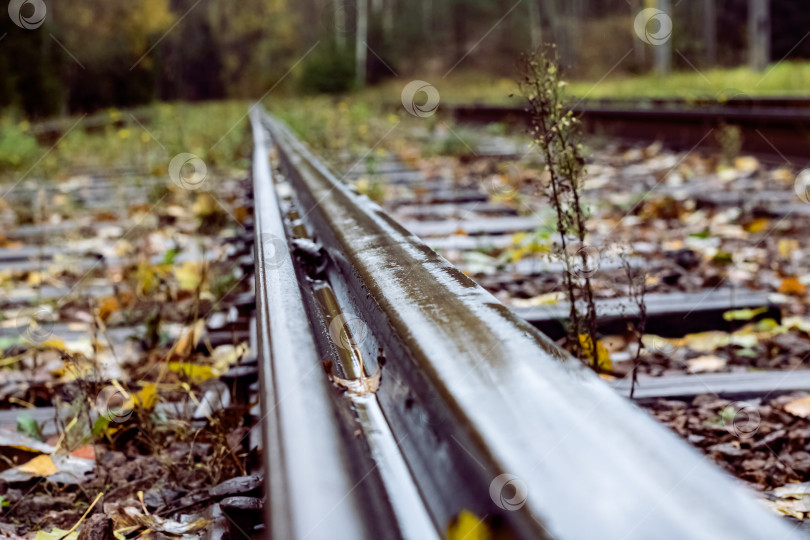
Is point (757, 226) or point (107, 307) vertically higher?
point (107, 307)

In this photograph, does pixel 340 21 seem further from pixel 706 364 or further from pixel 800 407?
pixel 800 407

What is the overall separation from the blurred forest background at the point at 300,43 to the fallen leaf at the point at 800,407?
193 inches

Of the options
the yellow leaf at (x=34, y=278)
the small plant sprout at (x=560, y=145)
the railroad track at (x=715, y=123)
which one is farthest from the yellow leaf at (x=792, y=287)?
the yellow leaf at (x=34, y=278)

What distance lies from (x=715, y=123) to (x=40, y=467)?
686 centimetres

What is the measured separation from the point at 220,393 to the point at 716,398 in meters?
1.11

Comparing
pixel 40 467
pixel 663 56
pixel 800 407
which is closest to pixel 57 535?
pixel 40 467

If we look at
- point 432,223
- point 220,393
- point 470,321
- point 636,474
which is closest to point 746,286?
point 432,223

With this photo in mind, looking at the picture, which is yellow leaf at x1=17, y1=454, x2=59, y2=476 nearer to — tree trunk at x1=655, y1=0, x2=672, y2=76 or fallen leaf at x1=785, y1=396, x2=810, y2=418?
fallen leaf at x1=785, y1=396, x2=810, y2=418

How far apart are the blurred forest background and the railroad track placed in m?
1.78

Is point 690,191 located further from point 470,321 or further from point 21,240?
point 470,321

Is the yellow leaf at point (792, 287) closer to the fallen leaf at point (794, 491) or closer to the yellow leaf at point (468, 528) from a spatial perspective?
the fallen leaf at point (794, 491)

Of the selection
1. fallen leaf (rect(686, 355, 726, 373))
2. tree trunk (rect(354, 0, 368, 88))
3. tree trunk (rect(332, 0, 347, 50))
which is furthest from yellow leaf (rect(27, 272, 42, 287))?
tree trunk (rect(332, 0, 347, 50))

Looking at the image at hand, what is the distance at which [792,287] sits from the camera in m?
2.74

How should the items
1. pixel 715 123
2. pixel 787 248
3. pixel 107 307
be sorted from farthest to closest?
pixel 715 123, pixel 787 248, pixel 107 307
